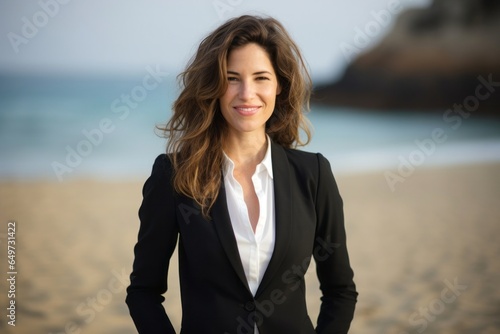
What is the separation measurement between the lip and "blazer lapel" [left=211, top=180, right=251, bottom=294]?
25 centimetres

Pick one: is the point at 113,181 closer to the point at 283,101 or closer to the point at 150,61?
the point at 283,101

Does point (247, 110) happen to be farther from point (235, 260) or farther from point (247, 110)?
point (235, 260)

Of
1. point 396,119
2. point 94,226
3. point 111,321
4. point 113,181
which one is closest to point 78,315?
point 111,321

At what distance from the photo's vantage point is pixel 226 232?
168 cm

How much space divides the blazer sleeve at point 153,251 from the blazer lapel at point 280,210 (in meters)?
0.31

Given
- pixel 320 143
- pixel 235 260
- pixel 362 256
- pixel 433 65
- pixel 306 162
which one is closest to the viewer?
pixel 235 260

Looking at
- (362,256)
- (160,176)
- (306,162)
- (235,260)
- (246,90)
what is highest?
(362,256)

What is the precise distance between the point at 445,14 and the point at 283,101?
20788 millimetres

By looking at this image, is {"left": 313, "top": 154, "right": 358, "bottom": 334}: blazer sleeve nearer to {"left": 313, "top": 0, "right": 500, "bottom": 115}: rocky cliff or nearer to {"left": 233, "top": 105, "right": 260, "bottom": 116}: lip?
{"left": 233, "top": 105, "right": 260, "bottom": 116}: lip

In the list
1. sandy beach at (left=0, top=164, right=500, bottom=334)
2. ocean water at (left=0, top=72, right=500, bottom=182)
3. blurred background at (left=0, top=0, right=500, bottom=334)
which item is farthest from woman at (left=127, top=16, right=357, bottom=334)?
ocean water at (left=0, top=72, right=500, bottom=182)

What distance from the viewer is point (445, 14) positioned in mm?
20797

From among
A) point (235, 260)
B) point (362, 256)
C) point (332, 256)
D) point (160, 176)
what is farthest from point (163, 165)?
point (362, 256)

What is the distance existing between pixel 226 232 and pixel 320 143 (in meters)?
14.9

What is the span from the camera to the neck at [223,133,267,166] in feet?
6.19
